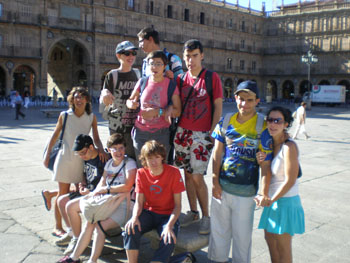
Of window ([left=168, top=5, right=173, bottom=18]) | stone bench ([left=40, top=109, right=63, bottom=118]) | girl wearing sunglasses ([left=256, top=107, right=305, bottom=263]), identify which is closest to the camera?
girl wearing sunglasses ([left=256, top=107, right=305, bottom=263])

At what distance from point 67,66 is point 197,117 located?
33618mm

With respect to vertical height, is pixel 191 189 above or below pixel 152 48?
below

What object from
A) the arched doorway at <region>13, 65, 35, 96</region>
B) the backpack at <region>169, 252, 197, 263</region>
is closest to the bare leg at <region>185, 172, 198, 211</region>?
the backpack at <region>169, 252, 197, 263</region>

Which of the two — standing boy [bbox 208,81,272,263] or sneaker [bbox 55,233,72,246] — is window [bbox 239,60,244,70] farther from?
standing boy [bbox 208,81,272,263]

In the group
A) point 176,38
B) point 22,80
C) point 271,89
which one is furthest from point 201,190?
point 271,89

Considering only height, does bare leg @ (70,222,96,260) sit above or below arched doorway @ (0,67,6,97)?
below

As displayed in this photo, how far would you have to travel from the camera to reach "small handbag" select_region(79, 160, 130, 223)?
3.34m

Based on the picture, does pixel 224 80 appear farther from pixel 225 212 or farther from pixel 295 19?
pixel 225 212

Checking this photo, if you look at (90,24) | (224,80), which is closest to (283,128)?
(90,24)

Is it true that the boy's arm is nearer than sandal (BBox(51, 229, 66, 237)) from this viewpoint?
Yes

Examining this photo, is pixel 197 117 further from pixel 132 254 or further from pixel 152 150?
pixel 132 254

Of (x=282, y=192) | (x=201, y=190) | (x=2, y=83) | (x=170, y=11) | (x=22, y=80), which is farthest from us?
(x=170, y=11)

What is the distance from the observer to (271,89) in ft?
174

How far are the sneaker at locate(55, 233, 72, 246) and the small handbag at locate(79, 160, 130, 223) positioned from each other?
1.66ft
